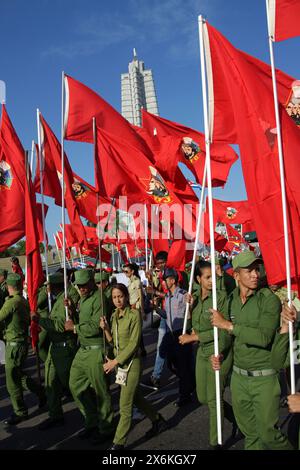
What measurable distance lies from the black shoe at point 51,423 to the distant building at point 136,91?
86.5 m

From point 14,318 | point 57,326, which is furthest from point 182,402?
point 14,318

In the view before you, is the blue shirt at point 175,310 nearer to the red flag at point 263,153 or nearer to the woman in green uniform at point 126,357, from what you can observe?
the woman in green uniform at point 126,357

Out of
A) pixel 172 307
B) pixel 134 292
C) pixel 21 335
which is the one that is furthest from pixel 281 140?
pixel 134 292

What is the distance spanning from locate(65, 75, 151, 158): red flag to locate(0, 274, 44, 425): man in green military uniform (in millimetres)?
2919

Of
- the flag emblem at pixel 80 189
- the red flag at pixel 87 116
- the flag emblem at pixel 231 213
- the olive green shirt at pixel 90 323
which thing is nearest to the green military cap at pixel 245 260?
the olive green shirt at pixel 90 323

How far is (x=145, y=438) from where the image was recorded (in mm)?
4957

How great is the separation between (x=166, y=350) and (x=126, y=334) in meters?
2.36

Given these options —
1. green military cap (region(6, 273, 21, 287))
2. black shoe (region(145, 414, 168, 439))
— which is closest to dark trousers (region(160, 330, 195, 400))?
black shoe (region(145, 414, 168, 439))

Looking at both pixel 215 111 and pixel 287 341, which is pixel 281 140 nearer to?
pixel 215 111

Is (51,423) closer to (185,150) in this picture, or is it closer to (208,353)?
(208,353)

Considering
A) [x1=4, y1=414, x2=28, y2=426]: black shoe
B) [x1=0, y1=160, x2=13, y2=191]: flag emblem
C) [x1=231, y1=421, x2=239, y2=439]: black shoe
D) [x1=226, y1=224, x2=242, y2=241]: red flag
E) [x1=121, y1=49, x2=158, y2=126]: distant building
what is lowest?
[x1=4, y1=414, x2=28, y2=426]: black shoe

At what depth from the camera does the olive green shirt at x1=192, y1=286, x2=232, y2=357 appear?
15.3ft

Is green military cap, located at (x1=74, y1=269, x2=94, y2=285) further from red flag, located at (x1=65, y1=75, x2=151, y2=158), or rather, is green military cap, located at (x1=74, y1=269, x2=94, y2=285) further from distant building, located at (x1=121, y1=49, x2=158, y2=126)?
distant building, located at (x1=121, y1=49, x2=158, y2=126)

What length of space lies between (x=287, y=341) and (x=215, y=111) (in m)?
2.63
